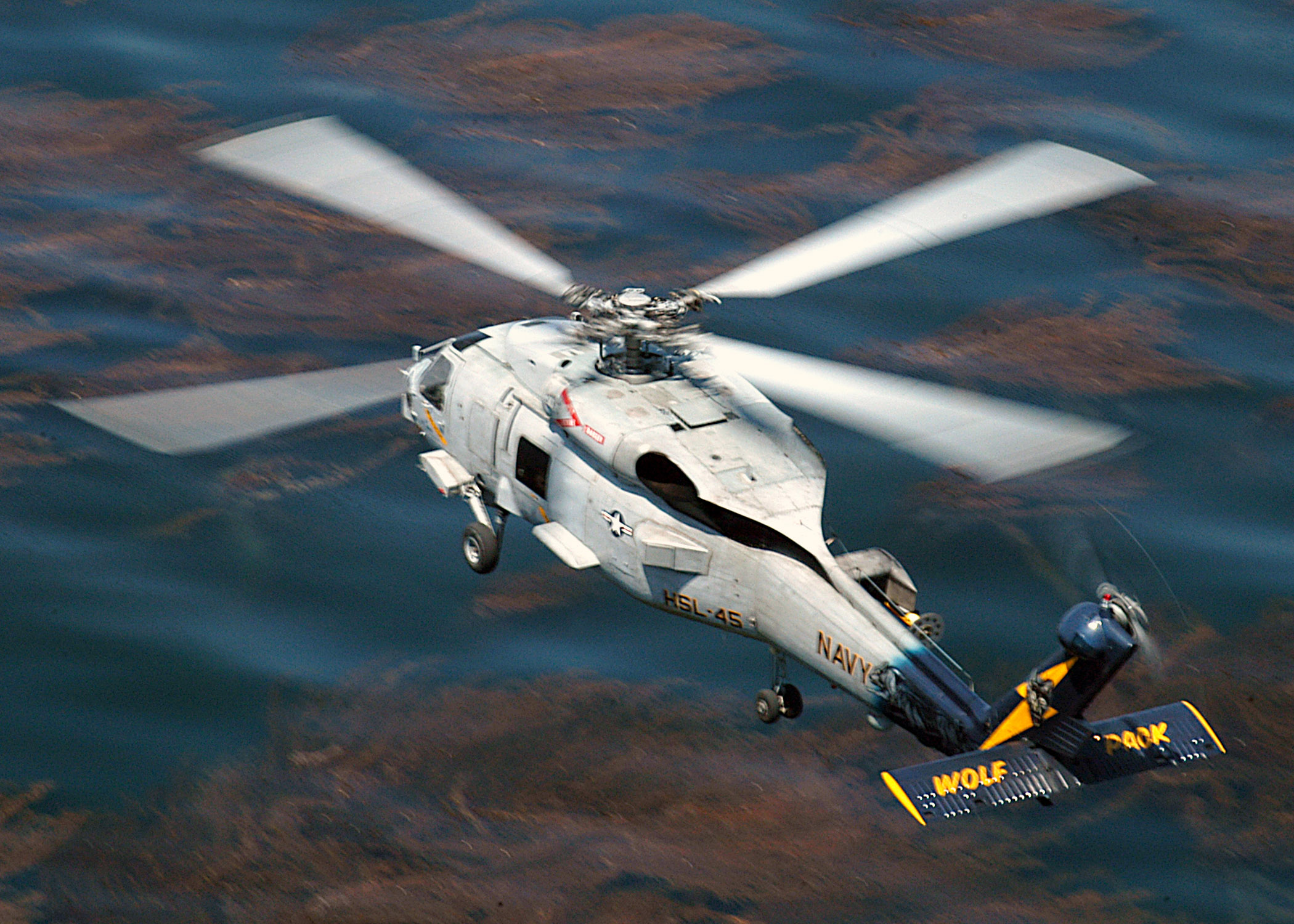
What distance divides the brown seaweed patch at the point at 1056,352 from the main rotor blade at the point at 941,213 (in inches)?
487

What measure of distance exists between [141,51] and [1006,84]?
2592cm

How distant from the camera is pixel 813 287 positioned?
1614 inches

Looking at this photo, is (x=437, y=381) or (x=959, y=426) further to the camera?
(x=437, y=381)

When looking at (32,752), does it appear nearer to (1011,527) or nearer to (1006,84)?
(1011,527)

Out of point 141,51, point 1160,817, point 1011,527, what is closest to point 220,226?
point 141,51

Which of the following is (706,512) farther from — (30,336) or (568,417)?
(30,336)

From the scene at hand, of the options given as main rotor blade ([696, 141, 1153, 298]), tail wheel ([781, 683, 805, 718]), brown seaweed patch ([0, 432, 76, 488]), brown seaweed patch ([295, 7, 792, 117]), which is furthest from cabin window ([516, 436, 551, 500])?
brown seaweed patch ([295, 7, 792, 117])

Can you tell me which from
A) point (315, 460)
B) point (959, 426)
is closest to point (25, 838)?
point (315, 460)

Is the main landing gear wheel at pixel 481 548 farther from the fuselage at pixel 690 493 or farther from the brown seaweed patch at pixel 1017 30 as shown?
the brown seaweed patch at pixel 1017 30

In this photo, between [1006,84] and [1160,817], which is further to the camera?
[1006,84]

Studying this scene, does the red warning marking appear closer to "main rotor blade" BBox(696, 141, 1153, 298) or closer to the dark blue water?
"main rotor blade" BBox(696, 141, 1153, 298)

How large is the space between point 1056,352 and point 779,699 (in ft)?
56.1

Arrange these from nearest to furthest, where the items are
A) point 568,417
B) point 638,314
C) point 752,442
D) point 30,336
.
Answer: point 638,314 < point 752,442 < point 568,417 < point 30,336

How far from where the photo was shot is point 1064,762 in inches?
822
